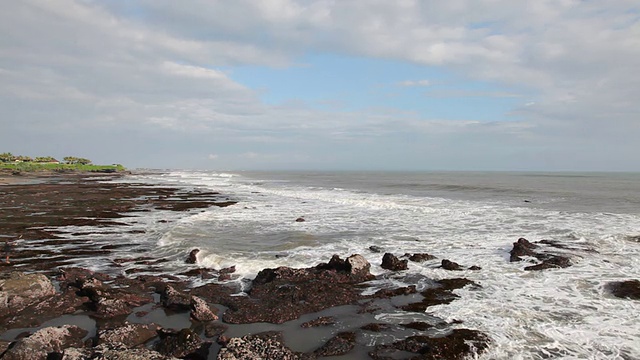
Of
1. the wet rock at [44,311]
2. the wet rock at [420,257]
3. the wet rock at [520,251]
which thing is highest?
the wet rock at [520,251]

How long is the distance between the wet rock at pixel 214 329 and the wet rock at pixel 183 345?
1.58 ft

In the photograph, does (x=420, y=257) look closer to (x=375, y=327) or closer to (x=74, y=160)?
(x=375, y=327)

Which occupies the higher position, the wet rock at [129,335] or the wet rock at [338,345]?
the wet rock at [129,335]

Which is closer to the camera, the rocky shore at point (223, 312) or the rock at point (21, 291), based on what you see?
the rocky shore at point (223, 312)

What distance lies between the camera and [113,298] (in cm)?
970

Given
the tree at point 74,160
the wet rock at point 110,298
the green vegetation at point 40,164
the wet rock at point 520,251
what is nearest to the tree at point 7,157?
the green vegetation at point 40,164

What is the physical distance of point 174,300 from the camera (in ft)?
31.9

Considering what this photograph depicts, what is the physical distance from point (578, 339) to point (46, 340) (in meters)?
11.4

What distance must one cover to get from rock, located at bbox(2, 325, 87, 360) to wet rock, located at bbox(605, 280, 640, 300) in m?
14.3

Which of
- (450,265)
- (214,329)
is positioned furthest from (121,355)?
(450,265)

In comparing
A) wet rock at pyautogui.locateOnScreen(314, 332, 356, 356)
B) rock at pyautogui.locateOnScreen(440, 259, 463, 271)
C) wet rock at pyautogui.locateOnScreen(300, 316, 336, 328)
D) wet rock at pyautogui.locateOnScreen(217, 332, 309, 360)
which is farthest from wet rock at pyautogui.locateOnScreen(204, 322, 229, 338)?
rock at pyautogui.locateOnScreen(440, 259, 463, 271)

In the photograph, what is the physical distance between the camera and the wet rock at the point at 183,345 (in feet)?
23.8

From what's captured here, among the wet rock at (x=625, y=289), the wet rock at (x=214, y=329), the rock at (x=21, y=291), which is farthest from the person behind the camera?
the wet rock at (x=625, y=289)

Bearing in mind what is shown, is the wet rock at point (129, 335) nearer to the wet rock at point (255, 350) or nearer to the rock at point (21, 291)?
the wet rock at point (255, 350)
